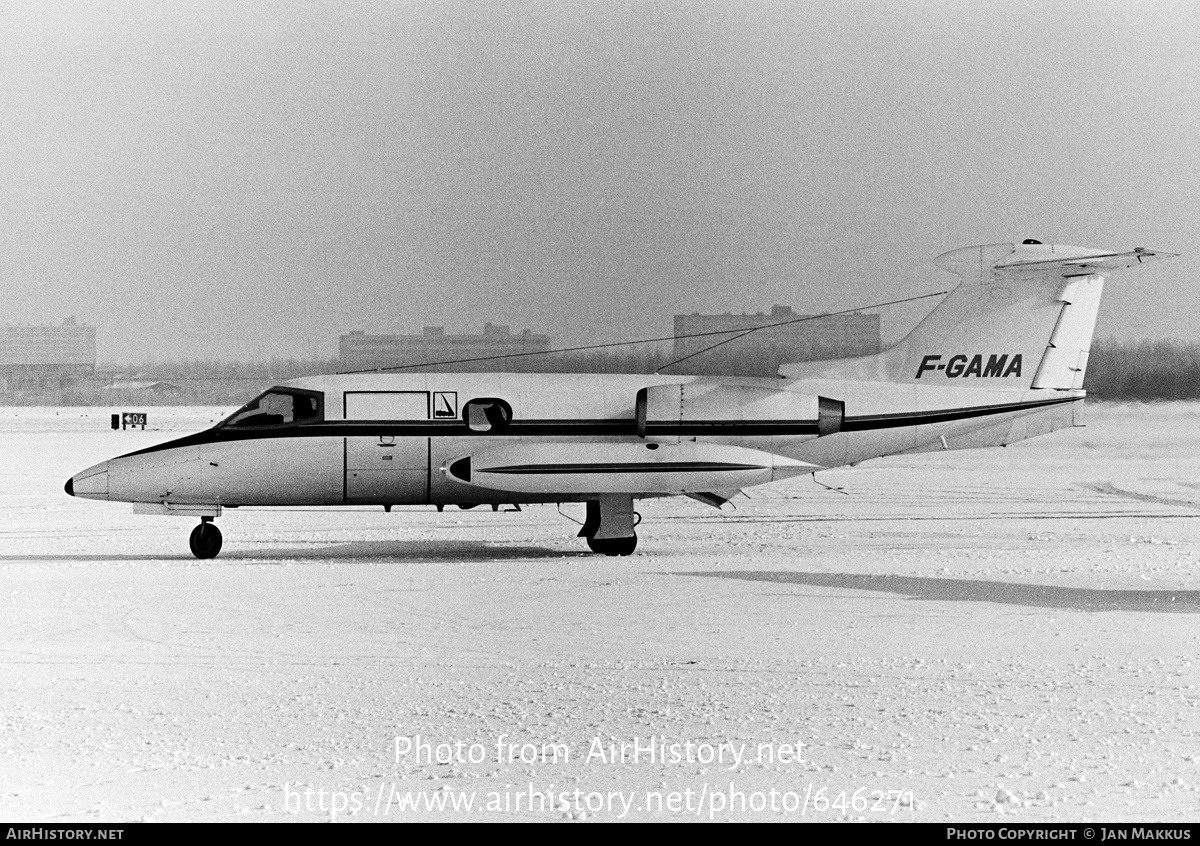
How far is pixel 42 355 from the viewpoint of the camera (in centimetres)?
9612

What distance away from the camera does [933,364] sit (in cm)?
2100

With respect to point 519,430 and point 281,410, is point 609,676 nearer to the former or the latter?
point 519,430

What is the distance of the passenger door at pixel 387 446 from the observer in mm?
19547

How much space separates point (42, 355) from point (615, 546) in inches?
3410

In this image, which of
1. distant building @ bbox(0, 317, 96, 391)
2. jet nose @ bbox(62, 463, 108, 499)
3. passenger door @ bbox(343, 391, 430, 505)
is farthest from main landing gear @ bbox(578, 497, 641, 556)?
distant building @ bbox(0, 317, 96, 391)

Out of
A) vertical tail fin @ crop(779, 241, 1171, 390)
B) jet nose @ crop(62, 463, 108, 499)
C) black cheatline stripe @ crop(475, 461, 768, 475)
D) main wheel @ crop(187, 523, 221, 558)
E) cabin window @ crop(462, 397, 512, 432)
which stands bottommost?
main wheel @ crop(187, 523, 221, 558)

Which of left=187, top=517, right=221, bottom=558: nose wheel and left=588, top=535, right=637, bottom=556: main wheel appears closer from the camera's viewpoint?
left=187, top=517, right=221, bottom=558: nose wheel

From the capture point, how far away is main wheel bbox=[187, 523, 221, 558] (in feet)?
62.8

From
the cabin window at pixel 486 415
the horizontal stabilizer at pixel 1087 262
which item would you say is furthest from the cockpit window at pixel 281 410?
the horizontal stabilizer at pixel 1087 262

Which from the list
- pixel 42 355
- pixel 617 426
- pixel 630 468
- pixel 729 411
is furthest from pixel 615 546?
pixel 42 355

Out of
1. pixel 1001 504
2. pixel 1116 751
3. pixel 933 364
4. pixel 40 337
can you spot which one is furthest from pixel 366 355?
pixel 40 337

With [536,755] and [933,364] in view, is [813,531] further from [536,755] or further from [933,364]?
[536,755]

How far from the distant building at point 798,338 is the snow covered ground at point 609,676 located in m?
4.10

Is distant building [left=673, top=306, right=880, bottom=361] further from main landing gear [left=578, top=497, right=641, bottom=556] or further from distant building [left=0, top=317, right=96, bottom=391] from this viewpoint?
distant building [left=0, top=317, right=96, bottom=391]
